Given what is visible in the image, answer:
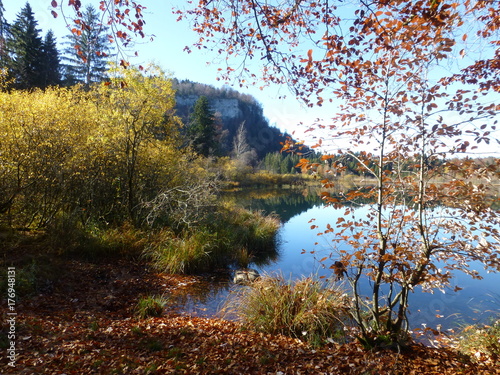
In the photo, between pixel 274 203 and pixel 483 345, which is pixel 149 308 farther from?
pixel 274 203

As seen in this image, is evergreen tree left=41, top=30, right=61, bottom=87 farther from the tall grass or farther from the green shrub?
the green shrub

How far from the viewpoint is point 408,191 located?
3.14 meters

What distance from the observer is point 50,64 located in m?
19.5

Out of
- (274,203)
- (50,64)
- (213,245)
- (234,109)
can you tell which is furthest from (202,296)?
(234,109)

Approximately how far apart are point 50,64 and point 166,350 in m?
23.3

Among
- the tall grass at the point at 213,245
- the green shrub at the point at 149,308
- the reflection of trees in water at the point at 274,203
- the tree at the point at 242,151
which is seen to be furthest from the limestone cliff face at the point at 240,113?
the green shrub at the point at 149,308

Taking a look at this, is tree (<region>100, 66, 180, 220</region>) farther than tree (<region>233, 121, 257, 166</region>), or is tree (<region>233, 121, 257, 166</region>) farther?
tree (<region>233, 121, 257, 166</region>)

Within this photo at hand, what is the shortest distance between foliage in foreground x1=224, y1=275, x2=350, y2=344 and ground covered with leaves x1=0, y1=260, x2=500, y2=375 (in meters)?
0.19

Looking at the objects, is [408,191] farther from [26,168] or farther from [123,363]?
[26,168]

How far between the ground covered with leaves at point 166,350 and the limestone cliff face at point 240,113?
8355cm

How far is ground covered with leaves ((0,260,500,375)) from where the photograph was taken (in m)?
2.82

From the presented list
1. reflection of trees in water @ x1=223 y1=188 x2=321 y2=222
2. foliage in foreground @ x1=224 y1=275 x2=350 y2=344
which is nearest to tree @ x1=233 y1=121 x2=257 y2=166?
reflection of trees in water @ x1=223 y1=188 x2=321 y2=222

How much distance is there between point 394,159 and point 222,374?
9.88ft

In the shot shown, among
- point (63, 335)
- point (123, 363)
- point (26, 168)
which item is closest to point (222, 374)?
point (123, 363)
